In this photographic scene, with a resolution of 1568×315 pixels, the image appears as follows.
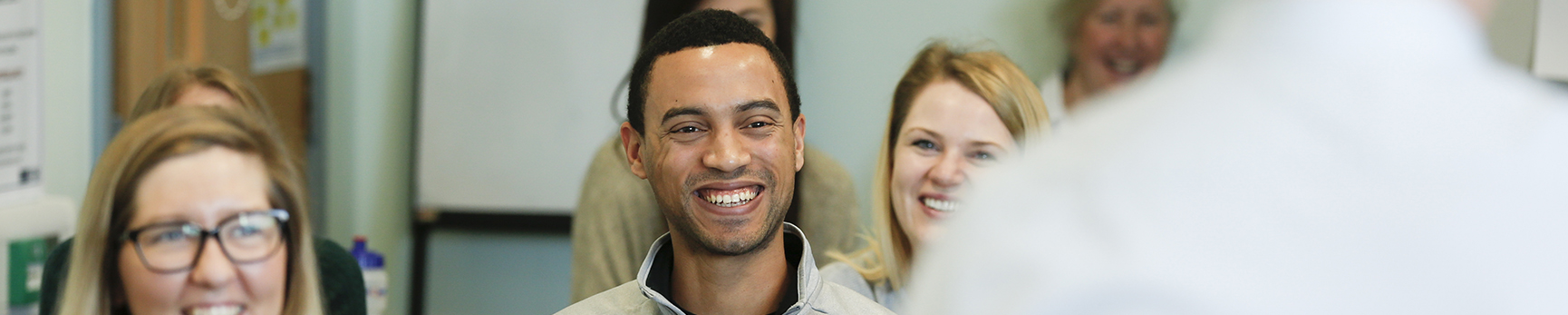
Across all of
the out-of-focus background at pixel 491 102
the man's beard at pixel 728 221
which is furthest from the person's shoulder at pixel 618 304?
the out-of-focus background at pixel 491 102

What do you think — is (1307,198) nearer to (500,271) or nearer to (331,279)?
(331,279)

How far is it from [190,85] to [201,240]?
0.55 metres

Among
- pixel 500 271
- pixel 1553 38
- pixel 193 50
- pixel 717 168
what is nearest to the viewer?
pixel 717 168

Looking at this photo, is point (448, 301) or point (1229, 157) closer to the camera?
point (1229, 157)

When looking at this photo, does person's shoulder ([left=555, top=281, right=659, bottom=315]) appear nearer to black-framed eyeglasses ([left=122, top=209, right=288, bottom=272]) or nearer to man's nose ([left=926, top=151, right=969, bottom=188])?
black-framed eyeglasses ([left=122, top=209, right=288, bottom=272])

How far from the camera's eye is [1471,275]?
0.61 meters

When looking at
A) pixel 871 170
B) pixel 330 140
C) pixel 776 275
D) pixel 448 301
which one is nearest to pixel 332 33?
pixel 330 140

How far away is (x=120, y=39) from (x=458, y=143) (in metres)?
1.17

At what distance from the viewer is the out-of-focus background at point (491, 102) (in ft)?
10.6

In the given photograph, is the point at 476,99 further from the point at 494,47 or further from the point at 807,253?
the point at 807,253

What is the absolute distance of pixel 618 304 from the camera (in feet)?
5.18

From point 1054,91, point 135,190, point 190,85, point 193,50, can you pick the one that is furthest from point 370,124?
point 135,190

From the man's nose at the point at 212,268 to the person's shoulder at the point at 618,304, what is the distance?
1.29 feet

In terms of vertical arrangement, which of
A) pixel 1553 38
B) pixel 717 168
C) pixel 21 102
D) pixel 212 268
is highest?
pixel 1553 38
